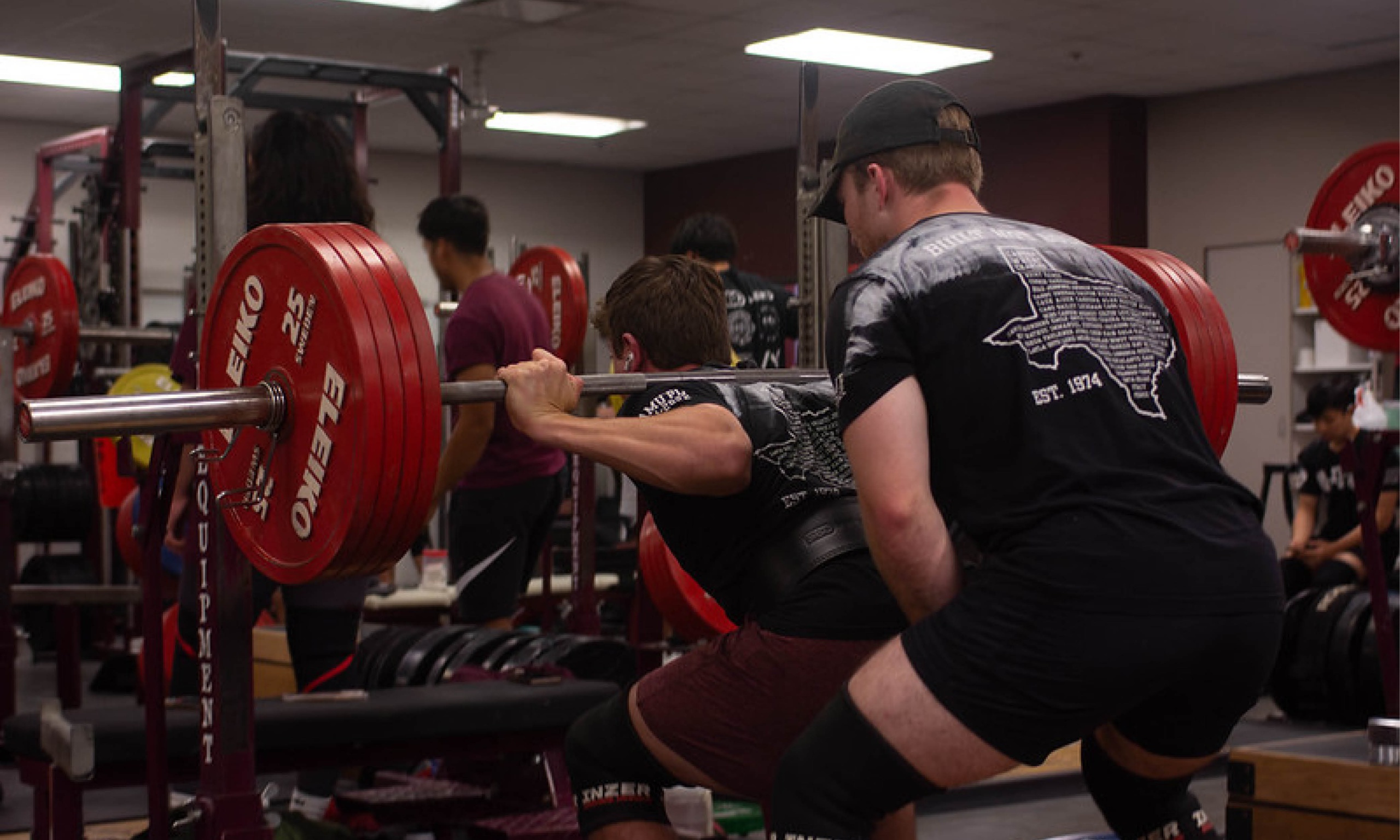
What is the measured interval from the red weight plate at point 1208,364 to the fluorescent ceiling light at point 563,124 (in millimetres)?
7735

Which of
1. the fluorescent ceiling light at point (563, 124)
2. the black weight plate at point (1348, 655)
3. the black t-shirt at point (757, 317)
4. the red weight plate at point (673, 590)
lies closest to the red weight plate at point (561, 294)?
the black t-shirt at point (757, 317)

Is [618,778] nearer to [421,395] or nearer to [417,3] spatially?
[421,395]

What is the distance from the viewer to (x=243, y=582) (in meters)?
2.33

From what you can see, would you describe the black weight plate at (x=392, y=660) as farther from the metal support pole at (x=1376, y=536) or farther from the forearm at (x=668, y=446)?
the metal support pole at (x=1376, y=536)

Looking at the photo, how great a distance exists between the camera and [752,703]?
80.1 inches

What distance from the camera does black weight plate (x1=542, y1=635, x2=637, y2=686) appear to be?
3.78 m

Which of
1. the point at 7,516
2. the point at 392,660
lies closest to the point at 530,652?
the point at 392,660

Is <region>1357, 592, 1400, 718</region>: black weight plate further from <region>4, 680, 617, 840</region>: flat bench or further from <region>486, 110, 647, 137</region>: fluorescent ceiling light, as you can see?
<region>486, 110, 647, 137</region>: fluorescent ceiling light

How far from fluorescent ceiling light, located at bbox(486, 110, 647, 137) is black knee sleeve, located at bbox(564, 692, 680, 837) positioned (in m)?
8.26

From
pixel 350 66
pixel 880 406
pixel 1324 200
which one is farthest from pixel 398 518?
pixel 350 66

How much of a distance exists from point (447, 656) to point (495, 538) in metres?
0.30

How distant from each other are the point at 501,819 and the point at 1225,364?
62.3 inches

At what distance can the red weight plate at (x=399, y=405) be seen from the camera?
193 centimetres

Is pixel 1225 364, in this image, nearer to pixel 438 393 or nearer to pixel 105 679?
pixel 438 393
